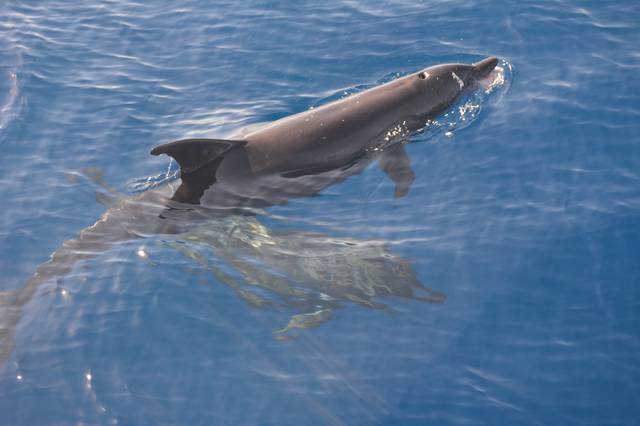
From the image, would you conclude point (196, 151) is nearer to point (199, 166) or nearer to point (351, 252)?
point (199, 166)

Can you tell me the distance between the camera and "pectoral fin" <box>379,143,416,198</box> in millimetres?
11023

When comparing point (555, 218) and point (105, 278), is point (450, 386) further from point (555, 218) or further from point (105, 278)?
point (105, 278)

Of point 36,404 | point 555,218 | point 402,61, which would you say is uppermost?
point 402,61

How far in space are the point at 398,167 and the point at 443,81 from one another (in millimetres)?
2423

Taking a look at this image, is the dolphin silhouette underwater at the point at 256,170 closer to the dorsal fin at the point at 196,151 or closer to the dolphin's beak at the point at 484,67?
the dorsal fin at the point at 196,151

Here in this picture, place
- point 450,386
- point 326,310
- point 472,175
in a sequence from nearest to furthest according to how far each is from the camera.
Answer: point 450,386
point 326,310
point 472,175

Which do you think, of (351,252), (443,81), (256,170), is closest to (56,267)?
(256,170)

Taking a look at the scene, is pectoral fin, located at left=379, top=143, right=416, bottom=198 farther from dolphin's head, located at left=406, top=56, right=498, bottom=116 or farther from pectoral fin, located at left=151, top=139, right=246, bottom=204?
pectoral fin, located at left=151, top=139, right=246, bottom=204

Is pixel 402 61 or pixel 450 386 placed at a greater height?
pixel 402 61

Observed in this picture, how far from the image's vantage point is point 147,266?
33.6 feet

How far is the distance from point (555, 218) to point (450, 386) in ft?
10.5

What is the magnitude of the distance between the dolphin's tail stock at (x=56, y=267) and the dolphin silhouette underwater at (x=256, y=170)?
14mm

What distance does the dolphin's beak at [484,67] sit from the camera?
13.2 metres

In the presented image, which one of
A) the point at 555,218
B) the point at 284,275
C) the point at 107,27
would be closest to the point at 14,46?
the point at 107,27
